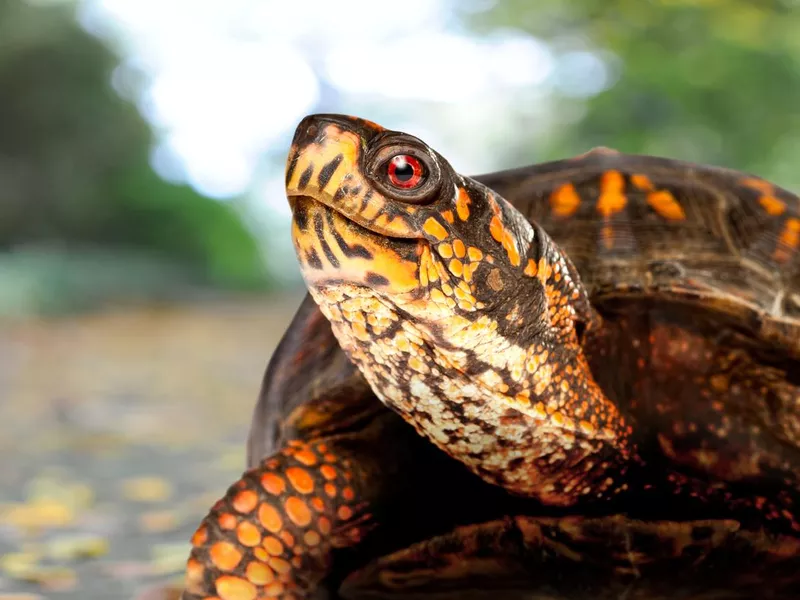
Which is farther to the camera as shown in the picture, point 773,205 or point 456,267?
point 773,205

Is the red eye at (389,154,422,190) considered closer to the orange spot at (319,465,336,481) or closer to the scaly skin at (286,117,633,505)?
the scaly skin at (286,117,633,505)

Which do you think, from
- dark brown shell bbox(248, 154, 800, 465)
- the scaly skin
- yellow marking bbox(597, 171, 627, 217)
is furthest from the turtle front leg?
yellow marking bbox(597, 171, 627, 217)

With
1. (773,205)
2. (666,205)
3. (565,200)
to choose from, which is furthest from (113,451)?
(773,205)

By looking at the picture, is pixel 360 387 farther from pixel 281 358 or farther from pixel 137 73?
pixel 137 73

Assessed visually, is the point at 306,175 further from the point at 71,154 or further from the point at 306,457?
the point at 71,154

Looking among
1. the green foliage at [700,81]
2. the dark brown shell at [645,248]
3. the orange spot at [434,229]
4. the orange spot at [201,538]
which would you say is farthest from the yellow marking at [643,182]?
the green foliage at [700,81]

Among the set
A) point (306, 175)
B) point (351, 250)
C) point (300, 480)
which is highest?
point (306, 175)

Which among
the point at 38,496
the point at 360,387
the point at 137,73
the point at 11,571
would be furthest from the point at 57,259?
the point at 360,387
